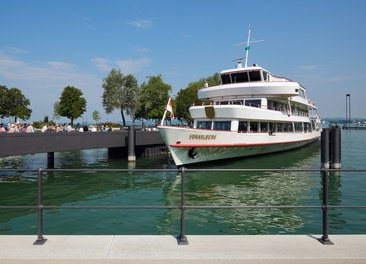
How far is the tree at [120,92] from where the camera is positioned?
6981 cm

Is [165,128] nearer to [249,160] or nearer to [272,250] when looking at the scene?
[249,160]

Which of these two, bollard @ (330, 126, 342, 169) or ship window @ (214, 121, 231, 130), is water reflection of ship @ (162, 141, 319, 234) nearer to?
ship window @ (214, 121, 231, 130)

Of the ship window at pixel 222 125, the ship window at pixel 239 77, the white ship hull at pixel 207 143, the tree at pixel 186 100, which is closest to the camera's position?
the white ship hull at pixel 207 143

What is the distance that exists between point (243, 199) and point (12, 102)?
67.7 m

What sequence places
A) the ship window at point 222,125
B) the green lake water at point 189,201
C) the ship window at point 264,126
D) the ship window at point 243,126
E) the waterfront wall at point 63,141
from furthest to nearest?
the ship window at point 264,126 → the ship window at point 243,126 → the ship window at point 222,125 → the waterfront wall at point 63,141 → the green lake water at point 189,201

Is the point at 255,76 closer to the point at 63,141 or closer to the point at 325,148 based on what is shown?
the point at 325,148

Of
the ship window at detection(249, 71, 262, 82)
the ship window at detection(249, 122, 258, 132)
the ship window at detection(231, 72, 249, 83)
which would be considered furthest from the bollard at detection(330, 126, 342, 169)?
the ship window at detection(231, 72, 249, 83)

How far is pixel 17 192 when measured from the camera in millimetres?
15664

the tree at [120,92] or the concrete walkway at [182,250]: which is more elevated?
the tree at [120,92]

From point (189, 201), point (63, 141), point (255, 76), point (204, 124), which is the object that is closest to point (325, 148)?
point (255, 76)

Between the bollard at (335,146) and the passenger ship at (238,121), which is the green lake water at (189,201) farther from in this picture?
the bollard at (335,146)

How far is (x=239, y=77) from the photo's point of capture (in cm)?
2848

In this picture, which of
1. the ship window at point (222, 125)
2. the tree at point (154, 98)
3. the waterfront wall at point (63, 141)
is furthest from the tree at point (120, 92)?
the ship window at point (222, 125)

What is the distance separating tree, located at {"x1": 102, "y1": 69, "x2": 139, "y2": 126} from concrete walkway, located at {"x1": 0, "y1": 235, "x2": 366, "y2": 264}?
65.8 metres
